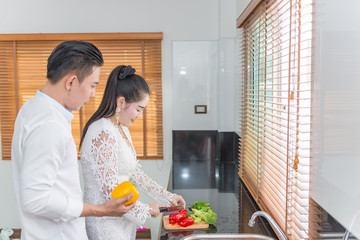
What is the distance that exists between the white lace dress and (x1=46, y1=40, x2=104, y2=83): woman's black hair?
369mm

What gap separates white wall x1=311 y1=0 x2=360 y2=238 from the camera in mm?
873

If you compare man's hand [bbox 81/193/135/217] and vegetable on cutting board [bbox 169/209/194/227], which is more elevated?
man's hand [bbox 81/193/135/217]

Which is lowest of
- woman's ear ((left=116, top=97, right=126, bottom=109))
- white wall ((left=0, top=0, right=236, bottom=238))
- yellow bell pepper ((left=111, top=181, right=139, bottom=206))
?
yellow bell pepper ((left=111, top=181, right=139, bottom=206))

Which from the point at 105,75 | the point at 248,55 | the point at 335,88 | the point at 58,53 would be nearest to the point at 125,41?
the point at 105,75

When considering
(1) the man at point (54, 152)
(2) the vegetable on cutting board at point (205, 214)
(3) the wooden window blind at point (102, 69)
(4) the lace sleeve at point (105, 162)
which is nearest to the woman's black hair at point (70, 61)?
(1) the man at point (54, 152)

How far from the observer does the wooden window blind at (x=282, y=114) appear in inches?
49.1

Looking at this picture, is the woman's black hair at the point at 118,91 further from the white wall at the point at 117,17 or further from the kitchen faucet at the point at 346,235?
the white wall at the point at 117,17

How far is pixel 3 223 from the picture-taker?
330 cm

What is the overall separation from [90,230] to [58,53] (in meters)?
0.76

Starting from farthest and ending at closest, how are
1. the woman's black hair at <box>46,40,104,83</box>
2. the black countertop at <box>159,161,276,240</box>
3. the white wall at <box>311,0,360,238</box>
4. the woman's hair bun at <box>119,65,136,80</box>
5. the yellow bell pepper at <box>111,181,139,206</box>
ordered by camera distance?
1. the black countertop at <box>159,161,276,240</box>
2. the woman's hair bun at <box>119,65,136,80</box>
3. the yellow bell pepper at <box>111,181,139,206</box>
4. the woman's black hair at <box>46,40,104,83</box>
5. the white wall at <box>311,0,360,238</box>

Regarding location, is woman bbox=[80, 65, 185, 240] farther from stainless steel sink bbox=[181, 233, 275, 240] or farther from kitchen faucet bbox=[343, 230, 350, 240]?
kitchen faucet bbox=[343, 230, 350, 240]

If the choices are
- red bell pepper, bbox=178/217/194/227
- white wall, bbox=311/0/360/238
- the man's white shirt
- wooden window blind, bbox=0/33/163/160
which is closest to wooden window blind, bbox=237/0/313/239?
white wall, bbox=311/0/360/238

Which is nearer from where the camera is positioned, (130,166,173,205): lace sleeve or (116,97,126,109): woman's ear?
(116,97,126,109): woman's ear

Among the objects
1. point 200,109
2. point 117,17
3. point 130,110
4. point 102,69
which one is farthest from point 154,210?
point 117,17
